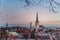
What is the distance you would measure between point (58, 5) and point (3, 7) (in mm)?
639

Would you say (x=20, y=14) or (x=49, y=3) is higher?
(x=49, y=3)

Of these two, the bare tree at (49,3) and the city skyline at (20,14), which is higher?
the bare tree at (49,3)

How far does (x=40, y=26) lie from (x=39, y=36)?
0.11 m

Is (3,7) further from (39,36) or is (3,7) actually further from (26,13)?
(39,36)

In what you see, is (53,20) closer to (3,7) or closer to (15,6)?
(15,6)

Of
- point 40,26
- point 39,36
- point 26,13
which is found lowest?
point 39,36

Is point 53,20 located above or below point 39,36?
above

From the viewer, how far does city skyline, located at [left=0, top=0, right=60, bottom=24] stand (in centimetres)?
153

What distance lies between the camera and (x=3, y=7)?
5.16 feet

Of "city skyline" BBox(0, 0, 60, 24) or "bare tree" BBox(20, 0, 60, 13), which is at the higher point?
"bare tree" BBox(20, 0, 60, 13)

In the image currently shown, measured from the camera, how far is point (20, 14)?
1.56 meters

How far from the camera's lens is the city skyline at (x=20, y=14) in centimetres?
153

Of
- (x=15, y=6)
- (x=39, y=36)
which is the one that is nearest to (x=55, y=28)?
(x=39, y=36)

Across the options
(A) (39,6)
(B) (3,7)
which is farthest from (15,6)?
(A) (39,6)
